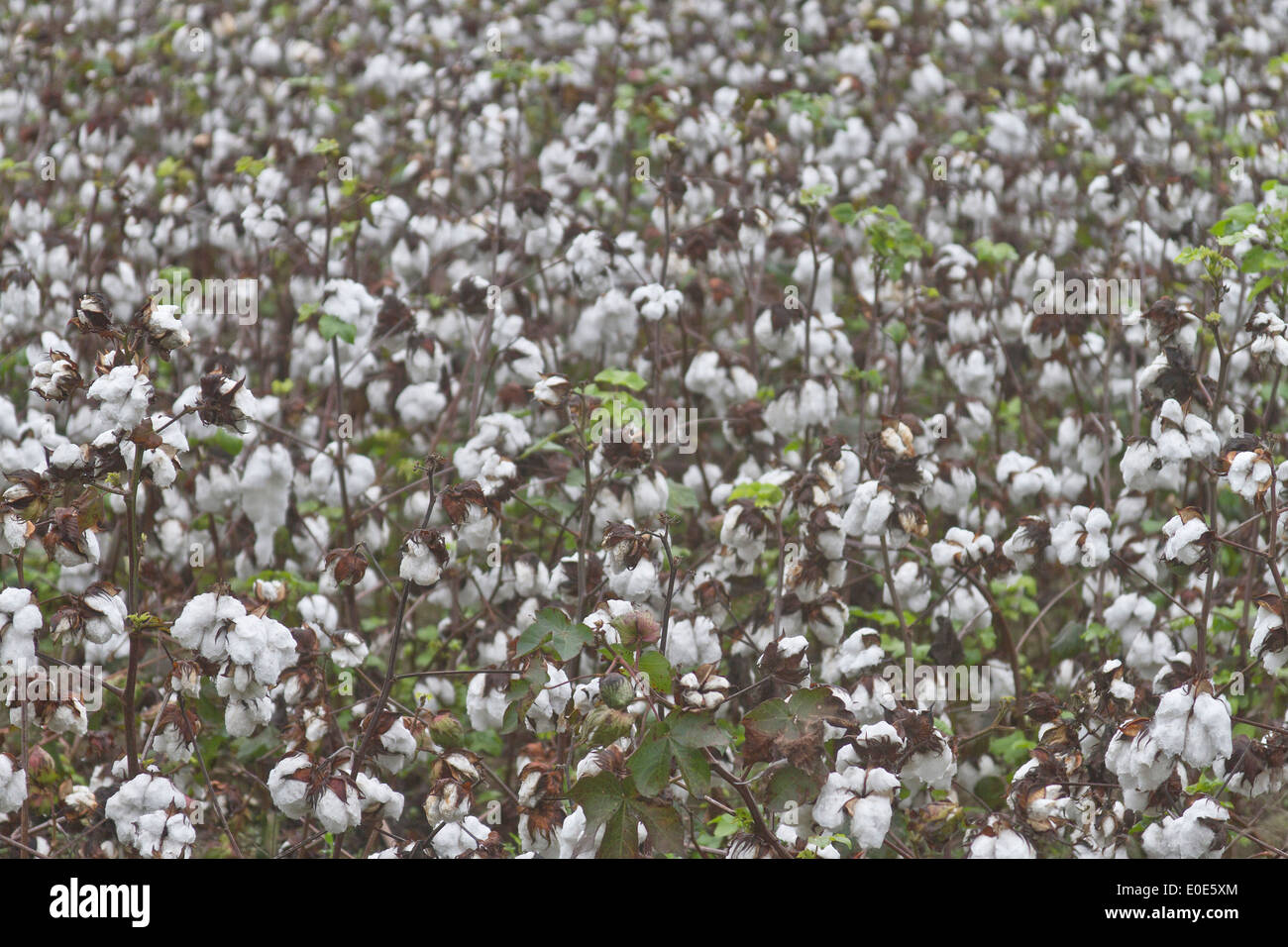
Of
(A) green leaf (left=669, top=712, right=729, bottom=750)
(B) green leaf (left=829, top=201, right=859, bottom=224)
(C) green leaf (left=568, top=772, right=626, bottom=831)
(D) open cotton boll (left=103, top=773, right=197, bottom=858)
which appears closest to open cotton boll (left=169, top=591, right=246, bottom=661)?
(D) open cotton boll (left=103, top=773, right=197, bottom=858)

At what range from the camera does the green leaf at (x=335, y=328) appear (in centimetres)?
393

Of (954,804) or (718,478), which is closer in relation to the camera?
(954,804)

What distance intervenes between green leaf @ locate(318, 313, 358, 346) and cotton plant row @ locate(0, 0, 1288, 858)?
0.11 feet

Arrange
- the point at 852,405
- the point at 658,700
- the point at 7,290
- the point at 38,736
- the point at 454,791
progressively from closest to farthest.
→ the point at 658,700
the point at 454,791
the point at 38,736
the point at 7,290
the point at 852,405

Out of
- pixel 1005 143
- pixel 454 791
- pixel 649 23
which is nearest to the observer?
pixel 454 791

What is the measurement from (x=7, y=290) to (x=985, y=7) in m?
6.53

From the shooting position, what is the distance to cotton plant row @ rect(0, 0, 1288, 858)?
2.74 metres

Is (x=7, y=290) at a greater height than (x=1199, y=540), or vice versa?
(x=7, y=290)

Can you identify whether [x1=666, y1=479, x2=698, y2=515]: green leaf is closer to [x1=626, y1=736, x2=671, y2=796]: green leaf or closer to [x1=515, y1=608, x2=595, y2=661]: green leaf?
[x1=515, y1=608, x2=595, y2=661]: green leaf

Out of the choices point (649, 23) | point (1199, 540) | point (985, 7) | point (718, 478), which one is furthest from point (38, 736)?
point (985, 7)

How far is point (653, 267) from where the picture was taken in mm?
5496

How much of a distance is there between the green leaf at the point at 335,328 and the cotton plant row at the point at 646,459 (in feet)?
0.11
